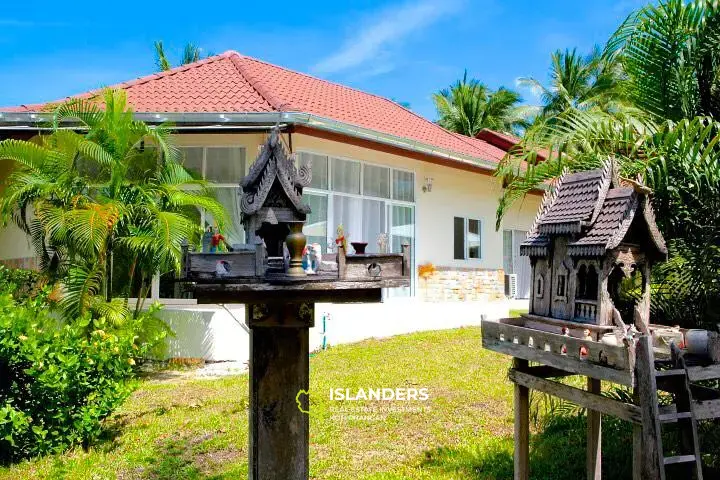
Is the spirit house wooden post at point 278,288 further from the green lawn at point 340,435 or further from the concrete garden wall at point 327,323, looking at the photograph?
the concrete garden wall at point 327,323

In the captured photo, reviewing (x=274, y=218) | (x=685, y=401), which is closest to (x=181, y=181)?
(x=274, y=218)

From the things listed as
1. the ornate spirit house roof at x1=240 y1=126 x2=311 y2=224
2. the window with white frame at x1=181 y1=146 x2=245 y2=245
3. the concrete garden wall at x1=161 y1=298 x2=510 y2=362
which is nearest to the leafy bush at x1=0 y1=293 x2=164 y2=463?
the concrete garden wall at x1=161 y1=298 x2=510 y2=362

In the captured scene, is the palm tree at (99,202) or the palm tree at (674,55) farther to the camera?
the palm tree at (99,202)

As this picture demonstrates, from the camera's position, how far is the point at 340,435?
19.8 feet

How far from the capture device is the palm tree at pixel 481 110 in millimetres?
30766

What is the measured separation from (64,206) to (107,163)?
2.52 ft

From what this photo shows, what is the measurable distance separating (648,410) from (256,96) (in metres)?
8.71

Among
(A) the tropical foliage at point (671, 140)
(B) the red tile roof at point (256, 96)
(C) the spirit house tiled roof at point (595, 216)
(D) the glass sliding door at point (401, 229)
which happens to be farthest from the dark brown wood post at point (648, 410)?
(D) the glass sliding door at point (401, 229)

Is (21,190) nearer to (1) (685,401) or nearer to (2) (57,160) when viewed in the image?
(2) (57,160)

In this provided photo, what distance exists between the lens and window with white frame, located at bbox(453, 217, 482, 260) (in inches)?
555

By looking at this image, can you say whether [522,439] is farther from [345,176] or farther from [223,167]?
[345,176]

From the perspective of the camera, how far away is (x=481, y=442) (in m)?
5.76

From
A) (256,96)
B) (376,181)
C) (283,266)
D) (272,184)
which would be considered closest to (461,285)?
(376,181)

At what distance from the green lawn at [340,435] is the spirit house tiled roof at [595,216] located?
90.5 inches
